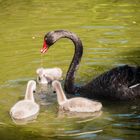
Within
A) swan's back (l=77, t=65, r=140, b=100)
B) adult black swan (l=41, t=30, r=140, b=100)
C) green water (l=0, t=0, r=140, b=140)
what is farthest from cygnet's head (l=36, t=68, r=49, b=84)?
swan's back (l=77, t=65, r=140, b=100)

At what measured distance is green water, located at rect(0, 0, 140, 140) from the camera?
612 cm

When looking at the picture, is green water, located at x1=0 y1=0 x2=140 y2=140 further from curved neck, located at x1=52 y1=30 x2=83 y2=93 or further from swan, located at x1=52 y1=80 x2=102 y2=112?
curved neck, located at x1=52 y1=30 x2=83 y2=93

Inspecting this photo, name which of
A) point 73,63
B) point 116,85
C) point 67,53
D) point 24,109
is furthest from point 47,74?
point 24,109

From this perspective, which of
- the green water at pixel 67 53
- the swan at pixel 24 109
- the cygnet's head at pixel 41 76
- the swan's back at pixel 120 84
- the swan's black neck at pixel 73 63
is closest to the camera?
the green water at pixel 67 53

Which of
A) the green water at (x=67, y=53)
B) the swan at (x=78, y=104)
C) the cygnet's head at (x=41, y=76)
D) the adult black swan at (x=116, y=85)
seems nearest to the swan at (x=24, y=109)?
the green water at (x=67, y=53)

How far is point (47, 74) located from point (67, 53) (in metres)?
1.36

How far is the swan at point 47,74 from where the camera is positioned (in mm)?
7754

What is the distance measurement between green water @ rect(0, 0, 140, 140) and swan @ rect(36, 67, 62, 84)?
0.72 ft

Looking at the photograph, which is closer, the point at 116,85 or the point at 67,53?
the point at 116,85

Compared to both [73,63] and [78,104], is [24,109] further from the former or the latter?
[73,63]

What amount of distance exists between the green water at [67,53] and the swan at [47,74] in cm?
22

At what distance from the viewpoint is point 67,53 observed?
916cm

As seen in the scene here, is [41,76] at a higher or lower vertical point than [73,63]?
lower

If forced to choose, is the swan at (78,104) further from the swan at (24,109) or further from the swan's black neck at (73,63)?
the swan's black neck at (73,63)
